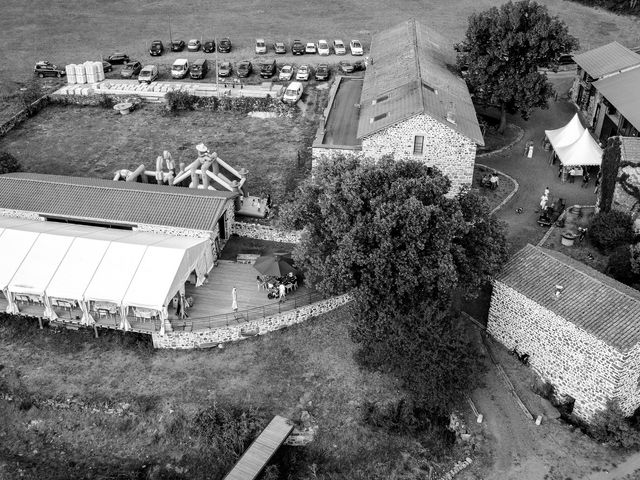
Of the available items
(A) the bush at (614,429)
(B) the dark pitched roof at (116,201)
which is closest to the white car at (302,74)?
(B) the dark pitched roof at (116,201)

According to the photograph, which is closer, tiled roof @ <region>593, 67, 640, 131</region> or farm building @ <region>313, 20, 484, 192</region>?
farm building @ <region>313, 20, 484, 192</region>

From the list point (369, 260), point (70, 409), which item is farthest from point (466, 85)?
point (70, 409)

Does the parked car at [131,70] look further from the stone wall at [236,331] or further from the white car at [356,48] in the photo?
the stone wall at [236,331]

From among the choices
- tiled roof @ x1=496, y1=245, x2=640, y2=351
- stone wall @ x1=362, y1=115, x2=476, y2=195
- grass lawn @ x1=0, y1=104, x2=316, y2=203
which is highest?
stone wall @ x1=362, y1=115, x2=476, y2=195

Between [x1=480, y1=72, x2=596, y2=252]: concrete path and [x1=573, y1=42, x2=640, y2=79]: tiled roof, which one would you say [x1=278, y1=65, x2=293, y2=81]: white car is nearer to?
[x1=480, y1=72, x2=596, y2=252]: concrete path

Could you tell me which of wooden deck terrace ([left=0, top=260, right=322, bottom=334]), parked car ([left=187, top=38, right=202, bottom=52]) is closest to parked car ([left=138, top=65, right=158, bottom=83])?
parked car ([left=187, top=38, right=202, bottom=52])

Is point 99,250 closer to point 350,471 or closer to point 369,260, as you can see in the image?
point 369,260
